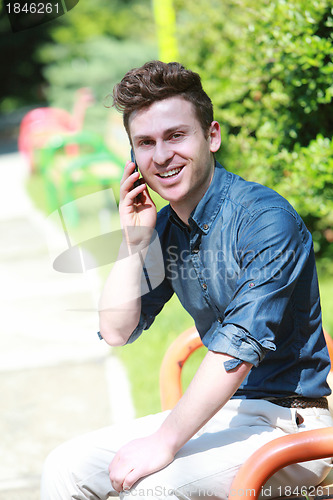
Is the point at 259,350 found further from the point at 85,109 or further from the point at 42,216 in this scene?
the point at 85,109

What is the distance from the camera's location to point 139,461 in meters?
1.72

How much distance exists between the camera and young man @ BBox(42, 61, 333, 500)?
1.73 meters

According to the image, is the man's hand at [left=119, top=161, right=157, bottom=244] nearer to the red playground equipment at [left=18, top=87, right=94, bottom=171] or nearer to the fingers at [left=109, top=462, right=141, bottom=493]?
the fingers at [left=109, top=462, right=141, bottom=493]

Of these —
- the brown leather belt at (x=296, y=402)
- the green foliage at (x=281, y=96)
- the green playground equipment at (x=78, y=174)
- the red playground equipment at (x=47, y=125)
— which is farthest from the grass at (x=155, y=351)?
the red playground equipment at (x=47, y=125)

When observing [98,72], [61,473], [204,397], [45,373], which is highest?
[204,397]

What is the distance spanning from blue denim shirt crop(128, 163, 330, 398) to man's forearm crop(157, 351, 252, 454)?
32 mm

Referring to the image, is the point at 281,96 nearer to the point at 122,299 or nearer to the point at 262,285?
the point at 122,299

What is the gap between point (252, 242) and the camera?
1.81m

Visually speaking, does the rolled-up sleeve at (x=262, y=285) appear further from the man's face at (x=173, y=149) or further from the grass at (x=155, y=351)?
the grass at (x=155, y=351)

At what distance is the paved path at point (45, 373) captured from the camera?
3.58 meters

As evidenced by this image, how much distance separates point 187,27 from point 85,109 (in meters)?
7.19

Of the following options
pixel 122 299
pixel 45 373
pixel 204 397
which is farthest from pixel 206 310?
pixel 45 373

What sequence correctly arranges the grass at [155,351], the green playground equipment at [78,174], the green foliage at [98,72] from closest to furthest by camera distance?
1. the grass at [155,351]
2. the green playground equipment at [78,174]
3. the green foliage at [98,72]

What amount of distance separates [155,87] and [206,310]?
71 centimetres
